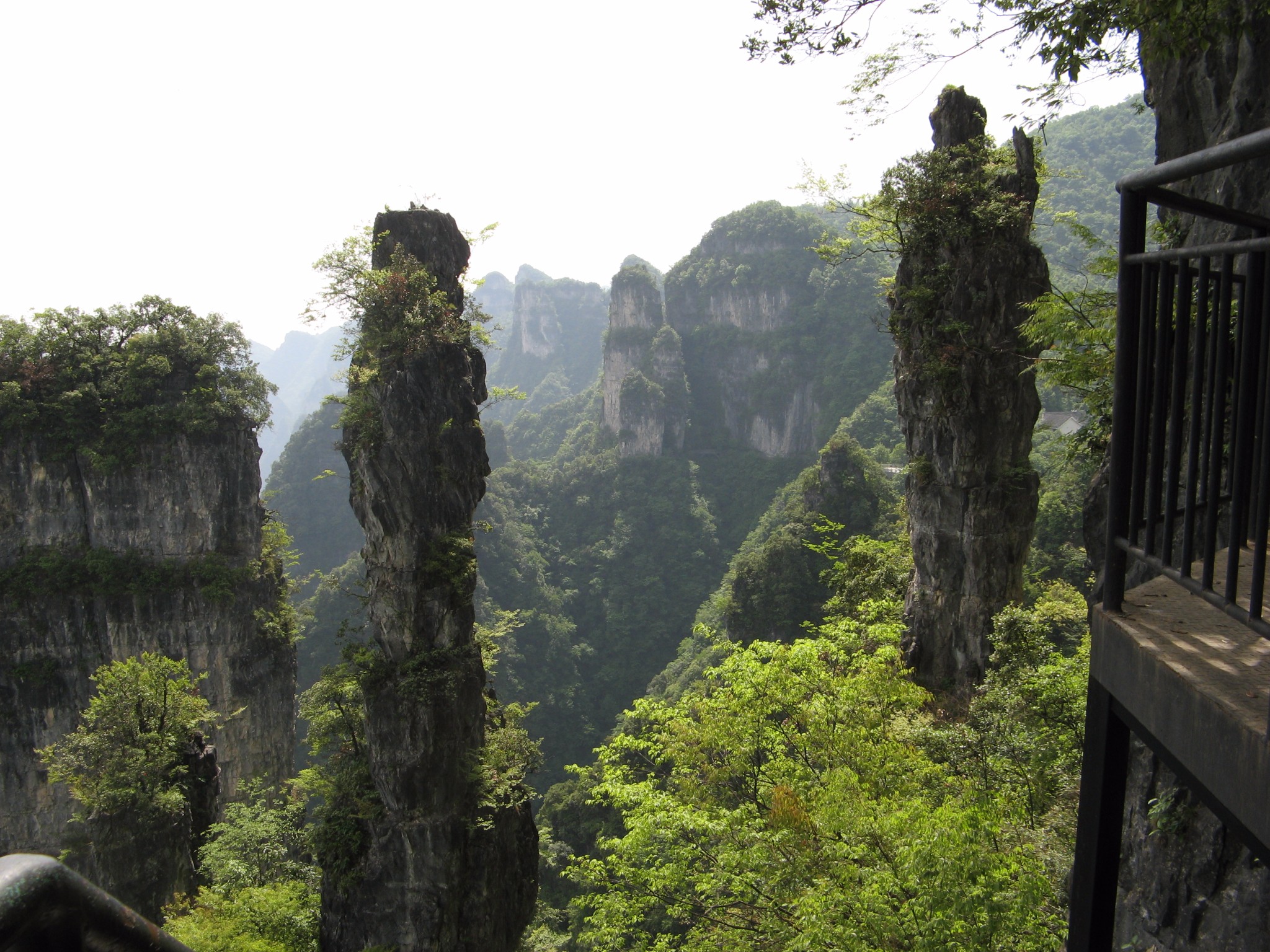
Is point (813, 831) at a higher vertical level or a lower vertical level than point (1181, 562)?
lower

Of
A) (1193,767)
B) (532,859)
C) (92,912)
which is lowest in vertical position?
(532,859)

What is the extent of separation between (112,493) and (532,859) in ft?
56.2

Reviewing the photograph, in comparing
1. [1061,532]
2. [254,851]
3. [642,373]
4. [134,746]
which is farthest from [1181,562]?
[642,373]

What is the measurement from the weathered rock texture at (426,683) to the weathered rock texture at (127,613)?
11.5 m

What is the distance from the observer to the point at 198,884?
54.0 feet

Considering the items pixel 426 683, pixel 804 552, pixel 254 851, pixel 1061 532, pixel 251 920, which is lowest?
pixel 254 851

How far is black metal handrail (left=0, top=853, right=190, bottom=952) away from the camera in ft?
2.66

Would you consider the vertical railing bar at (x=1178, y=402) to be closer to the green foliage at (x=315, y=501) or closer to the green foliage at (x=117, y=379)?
the green foliage at (x=117, y=379)

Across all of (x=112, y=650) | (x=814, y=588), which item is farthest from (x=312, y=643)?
(x=814, y=588)

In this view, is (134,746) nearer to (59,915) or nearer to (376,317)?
(376,317)

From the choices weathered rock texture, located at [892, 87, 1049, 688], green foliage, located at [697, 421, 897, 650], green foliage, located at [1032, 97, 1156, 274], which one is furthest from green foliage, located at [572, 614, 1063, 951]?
green foliage, located at [1032, 97, 1156, 274]

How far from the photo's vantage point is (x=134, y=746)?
1641cm

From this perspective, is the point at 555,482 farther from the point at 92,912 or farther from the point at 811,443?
the point at 92,912

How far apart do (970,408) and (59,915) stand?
12.7 metres
